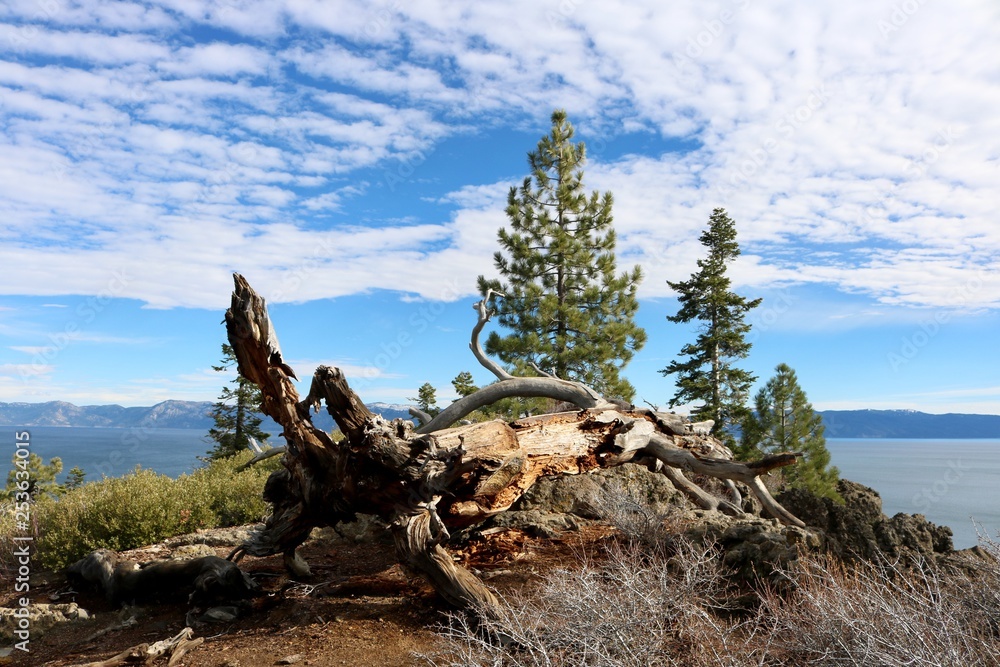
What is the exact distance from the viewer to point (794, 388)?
2325cm

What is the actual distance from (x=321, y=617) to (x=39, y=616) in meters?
3.25

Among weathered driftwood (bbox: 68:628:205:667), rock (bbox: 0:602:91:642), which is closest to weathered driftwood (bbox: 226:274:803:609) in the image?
weathered driftwood (bbox: 68:628:205:667)

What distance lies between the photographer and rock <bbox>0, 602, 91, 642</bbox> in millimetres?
6203

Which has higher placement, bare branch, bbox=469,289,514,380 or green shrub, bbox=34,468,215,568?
bare branch, bbox=469,289,514,380

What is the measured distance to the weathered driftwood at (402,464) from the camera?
5.66 metres

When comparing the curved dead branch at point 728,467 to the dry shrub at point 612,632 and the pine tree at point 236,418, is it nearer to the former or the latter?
the dry shrub at point 612,632

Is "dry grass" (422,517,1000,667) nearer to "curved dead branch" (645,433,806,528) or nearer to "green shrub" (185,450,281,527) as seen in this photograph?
"curved dead branch" (645,433,806,528)

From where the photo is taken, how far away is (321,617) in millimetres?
5621

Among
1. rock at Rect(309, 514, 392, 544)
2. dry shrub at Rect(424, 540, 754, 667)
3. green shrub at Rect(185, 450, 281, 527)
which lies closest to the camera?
dry shrub at Rect(424, 540, 754, 667)

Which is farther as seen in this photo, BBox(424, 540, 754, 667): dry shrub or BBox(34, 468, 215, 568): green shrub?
BBox(34, 468, 215, 568): green shrub

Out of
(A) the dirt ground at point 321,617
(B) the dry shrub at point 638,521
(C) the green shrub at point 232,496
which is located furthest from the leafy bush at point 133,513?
(B) the dry shrub at point 638,521

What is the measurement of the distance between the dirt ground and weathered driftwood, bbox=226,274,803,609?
47cm

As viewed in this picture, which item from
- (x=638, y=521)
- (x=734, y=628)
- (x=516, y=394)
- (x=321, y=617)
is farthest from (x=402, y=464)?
(x=516, y=394)

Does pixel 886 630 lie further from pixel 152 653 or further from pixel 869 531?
pixel 152 653
